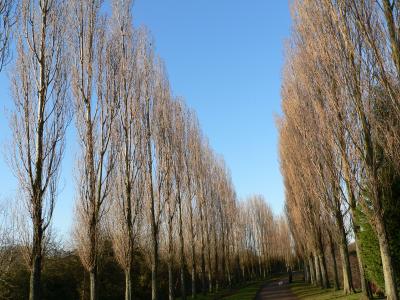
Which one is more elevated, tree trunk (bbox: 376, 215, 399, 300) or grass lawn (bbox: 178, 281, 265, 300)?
tree trunk (bbox: 376, 215, 399, 300)

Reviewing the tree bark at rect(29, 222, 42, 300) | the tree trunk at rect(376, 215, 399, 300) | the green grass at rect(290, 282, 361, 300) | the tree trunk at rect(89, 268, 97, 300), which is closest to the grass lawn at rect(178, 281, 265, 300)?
the green grass at rect(290, 282, 361, 300)

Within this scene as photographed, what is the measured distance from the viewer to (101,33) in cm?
1352

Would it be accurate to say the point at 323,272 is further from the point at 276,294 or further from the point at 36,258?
the point at 36,258

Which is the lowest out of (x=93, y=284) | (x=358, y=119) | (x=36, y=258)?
(x=93, y=284)

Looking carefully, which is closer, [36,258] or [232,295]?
[36,258]

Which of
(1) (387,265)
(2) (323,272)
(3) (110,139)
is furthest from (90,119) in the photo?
(2) (323,272)

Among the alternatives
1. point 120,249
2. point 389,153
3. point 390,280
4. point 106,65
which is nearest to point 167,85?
point 106,65

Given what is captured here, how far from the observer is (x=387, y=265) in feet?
28.6

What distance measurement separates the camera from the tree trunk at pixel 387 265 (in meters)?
8.52

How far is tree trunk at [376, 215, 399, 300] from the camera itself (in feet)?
28.0

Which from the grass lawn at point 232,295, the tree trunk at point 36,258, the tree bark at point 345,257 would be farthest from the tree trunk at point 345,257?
the tree trunk at point 36,258

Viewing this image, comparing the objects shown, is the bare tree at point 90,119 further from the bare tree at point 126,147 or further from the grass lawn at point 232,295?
the grass lawn at point 232,295

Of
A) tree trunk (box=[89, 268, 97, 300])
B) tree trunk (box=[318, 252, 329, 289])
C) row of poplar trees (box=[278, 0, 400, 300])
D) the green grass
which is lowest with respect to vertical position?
the green grass

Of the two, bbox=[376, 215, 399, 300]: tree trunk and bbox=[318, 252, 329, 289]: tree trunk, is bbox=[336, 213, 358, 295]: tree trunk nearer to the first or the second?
bbox=[318, 252, 329, 289]: tree trunk
